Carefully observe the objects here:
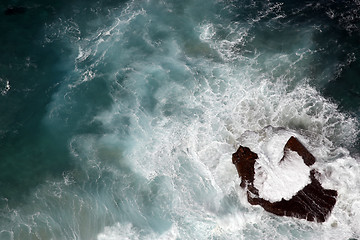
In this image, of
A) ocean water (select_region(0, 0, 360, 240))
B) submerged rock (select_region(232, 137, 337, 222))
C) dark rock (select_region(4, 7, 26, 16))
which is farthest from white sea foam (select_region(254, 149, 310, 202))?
dark rock (select_region(4, 7, 26, 16))

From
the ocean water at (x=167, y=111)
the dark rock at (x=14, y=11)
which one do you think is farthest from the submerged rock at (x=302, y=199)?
the dark rock at (x=14, y=11)

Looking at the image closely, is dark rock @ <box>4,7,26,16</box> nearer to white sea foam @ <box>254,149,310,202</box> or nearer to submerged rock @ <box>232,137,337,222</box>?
submerged rock @ <box>232,137,337,222</box>

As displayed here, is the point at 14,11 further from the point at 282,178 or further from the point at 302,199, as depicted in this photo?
the point at 302,199

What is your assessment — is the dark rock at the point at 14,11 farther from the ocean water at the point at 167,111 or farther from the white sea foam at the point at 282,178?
the white sea foam at the point at 282,178

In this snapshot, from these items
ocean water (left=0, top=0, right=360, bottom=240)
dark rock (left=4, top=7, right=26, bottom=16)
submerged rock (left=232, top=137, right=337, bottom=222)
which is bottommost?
submerged rock (left=232, top=137, right=337, bottom=222)

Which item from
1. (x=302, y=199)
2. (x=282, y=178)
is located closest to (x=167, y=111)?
(x=282, y=178)
